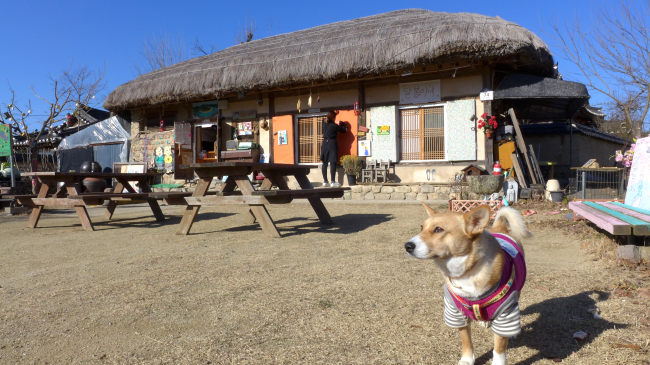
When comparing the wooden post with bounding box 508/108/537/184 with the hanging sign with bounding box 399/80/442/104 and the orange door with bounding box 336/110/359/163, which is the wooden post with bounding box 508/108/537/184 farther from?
the orange door with bounding box 336/110/359/163

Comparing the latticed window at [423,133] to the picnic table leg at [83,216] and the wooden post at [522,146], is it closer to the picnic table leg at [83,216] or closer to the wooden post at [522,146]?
the wooden post at [522,146]

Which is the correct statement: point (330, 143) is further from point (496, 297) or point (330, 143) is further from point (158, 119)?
point (496, 297)

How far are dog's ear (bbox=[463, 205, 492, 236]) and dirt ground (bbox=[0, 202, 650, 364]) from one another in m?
0.58

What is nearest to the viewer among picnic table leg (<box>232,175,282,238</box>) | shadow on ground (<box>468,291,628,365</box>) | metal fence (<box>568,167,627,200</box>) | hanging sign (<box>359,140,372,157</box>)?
shadow on ground (<box>468,291,628,365</box>)

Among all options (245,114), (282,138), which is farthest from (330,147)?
(245,114)

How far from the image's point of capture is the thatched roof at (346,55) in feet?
25.8

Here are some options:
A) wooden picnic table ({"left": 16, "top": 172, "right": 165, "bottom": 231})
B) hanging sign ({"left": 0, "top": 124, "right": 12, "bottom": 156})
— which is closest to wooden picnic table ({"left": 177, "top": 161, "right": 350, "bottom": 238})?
wooden picnic table ({"left": 16, "top": 172, "right": 165, "bottom": 231})

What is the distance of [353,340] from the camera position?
1.94 m

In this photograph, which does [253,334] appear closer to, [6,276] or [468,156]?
[6,276]

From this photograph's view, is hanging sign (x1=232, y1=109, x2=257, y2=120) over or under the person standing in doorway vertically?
over

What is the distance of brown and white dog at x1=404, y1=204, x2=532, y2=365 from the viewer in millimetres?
1596

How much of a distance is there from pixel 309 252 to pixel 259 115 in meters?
7.92

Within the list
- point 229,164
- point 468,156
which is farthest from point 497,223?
point 468,156

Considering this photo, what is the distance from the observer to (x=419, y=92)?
9219mm
